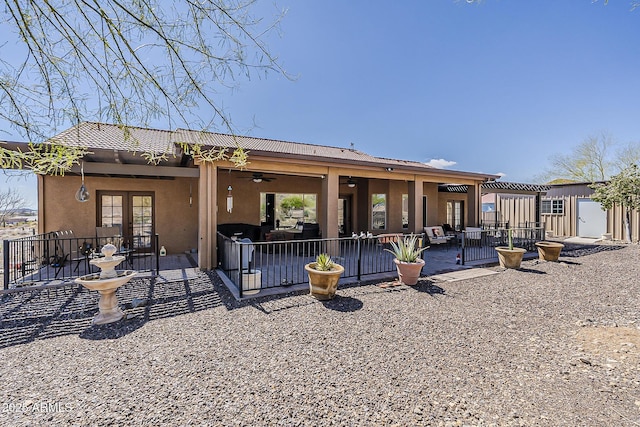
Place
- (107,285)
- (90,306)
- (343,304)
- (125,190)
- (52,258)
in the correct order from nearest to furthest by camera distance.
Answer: (107,285), (90,306), (343,304), (52,258), (125,190)

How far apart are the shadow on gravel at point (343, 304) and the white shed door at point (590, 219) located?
18.1 m

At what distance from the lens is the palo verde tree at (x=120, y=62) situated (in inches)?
89.4

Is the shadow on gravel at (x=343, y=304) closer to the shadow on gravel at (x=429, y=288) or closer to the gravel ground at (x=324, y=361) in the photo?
the gravel ground at (x=324, y=361)

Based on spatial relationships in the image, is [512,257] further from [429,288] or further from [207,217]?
[207,217]

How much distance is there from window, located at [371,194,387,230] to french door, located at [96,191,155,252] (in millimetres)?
8749

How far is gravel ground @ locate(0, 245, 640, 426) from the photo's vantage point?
2.19 meters

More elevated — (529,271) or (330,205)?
(330,205)

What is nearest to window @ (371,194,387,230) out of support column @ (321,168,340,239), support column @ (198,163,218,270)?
support column @ (321,168,340,239)

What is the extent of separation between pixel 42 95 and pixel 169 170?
446 centimetres

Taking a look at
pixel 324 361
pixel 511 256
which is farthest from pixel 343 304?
pixel 511 256

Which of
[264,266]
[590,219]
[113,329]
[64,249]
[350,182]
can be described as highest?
[350,182]

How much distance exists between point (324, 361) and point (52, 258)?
9.05 m

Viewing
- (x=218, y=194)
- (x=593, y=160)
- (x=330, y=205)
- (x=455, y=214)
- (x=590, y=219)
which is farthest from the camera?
(x=593, y=160)

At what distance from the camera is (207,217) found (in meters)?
6.87
